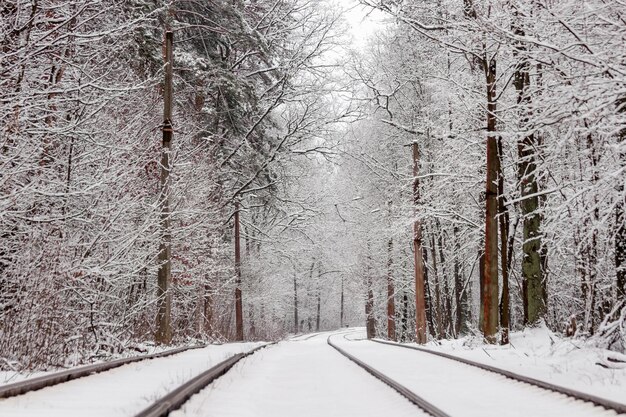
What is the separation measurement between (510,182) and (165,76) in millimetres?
11110

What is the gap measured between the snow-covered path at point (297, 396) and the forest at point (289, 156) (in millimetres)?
3097

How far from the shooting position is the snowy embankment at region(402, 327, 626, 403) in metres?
7.47

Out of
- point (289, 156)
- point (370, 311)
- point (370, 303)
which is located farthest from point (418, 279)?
point (370, 303)

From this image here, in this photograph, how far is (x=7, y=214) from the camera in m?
9.20

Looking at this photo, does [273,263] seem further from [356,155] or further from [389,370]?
[389,370]

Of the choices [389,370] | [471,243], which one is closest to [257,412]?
[389,370]

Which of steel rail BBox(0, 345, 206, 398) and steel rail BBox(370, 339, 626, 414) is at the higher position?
steel rail BBox(0, 345, 206, 398)

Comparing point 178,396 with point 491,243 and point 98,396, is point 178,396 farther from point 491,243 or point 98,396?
point 491,243

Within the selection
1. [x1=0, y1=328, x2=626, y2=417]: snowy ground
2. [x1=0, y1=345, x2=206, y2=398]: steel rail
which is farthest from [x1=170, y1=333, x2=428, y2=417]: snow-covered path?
[x1=0, y1=345, x2=206, y2=398]: steel rail

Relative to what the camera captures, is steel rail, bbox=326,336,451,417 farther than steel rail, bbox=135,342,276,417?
Yes

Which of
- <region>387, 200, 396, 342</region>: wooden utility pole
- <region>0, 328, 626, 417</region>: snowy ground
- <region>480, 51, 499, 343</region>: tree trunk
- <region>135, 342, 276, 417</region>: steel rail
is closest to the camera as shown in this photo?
<region>135, 342, 276, 417</region>: steel rail

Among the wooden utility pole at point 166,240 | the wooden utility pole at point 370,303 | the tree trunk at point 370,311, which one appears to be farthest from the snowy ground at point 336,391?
the tree trunk at point 370,311

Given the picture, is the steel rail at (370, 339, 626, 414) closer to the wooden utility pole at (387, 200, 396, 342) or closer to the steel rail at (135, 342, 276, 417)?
the steel rail at (135, 342, 276, 417)

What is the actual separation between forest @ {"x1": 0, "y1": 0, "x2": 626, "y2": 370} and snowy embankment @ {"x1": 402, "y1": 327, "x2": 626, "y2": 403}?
0.42 metres
